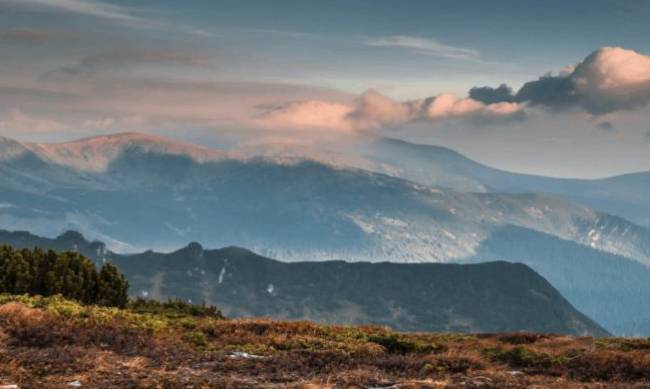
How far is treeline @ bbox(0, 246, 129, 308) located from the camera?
49.9m

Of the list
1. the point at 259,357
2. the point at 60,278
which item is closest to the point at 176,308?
the point at 60,278

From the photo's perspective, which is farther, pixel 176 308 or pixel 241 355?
pixel 176 308

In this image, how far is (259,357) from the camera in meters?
28.0

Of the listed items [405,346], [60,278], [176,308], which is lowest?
[176,308]

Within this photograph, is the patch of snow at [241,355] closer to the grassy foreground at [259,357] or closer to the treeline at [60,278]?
the grassy foreground at [259,357]

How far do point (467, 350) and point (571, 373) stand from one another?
16.5 ft

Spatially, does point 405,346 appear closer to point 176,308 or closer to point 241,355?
point 241,355

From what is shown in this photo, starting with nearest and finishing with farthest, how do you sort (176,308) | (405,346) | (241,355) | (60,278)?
(241,355), (405,346), (60,278), (176,308)

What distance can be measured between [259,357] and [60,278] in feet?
88.7

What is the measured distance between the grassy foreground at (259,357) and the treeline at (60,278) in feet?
44.0

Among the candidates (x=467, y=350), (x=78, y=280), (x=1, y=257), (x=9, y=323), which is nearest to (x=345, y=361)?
(x=467, y=350)

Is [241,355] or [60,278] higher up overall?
[60,278]

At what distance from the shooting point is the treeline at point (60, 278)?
1964 inches

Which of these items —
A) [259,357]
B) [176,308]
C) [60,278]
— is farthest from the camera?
[176,308]
